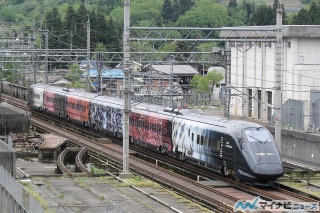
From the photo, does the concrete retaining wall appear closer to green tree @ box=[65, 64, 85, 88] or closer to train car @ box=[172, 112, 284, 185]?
train car @ box=[172, 112, 284, 185]

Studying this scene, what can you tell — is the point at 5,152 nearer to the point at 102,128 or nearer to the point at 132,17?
the point at 102,128

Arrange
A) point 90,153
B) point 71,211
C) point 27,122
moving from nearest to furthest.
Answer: point 71,211, point 90,153, point 27,122

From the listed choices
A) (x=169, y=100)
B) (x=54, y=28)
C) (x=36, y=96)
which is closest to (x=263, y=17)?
(x=54, y=28)

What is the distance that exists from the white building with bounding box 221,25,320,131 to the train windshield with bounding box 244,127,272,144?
14.8 meters

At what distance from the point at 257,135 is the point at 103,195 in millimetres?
6315

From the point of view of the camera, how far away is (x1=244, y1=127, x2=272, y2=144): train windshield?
28859 mm

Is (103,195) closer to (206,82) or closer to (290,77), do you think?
(290,77)

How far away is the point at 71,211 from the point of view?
2056 centimetres

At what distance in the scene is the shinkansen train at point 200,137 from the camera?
28312mm

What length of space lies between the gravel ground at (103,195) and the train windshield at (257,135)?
3.45 m

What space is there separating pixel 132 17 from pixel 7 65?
65408mm

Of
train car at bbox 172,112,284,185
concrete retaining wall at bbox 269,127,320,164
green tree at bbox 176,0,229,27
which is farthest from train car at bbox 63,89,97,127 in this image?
green tree at bbox 176,0,229,27

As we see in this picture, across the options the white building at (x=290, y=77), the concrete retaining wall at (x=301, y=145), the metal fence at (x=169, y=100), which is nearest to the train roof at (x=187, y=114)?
the metal fence at (x=169, y=100)

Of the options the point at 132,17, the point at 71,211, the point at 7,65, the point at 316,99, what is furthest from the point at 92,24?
the point at 71,211
